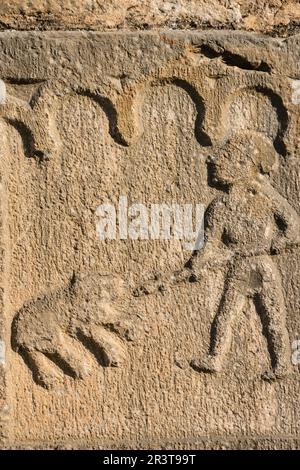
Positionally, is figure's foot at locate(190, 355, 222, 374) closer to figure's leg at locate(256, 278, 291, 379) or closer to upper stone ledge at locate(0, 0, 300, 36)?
figure's leg at locate(256, 278, 291, 379)

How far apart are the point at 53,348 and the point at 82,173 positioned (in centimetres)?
47

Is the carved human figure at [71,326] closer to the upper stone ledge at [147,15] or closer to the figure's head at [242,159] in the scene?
the figure's head at [242,159]

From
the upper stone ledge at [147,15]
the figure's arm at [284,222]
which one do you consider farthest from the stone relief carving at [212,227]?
the upper stone ledge at [147,15]

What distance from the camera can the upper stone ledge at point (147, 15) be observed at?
81.5 inches

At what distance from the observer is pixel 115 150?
2023 mm

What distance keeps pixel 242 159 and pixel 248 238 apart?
21cm

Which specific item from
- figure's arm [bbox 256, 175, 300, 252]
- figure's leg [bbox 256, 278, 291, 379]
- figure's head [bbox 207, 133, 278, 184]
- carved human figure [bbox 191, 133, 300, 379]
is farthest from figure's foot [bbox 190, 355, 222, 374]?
figure's head [bbox 207, 133, 278, 184]

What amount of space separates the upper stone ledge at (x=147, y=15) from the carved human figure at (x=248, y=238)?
13.0 inches

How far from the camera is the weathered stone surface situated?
2014 millimetres

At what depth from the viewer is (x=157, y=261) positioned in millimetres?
2033

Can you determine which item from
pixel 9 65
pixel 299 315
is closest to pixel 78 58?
pixel 9 65

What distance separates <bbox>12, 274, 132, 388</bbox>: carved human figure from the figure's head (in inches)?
16.0
